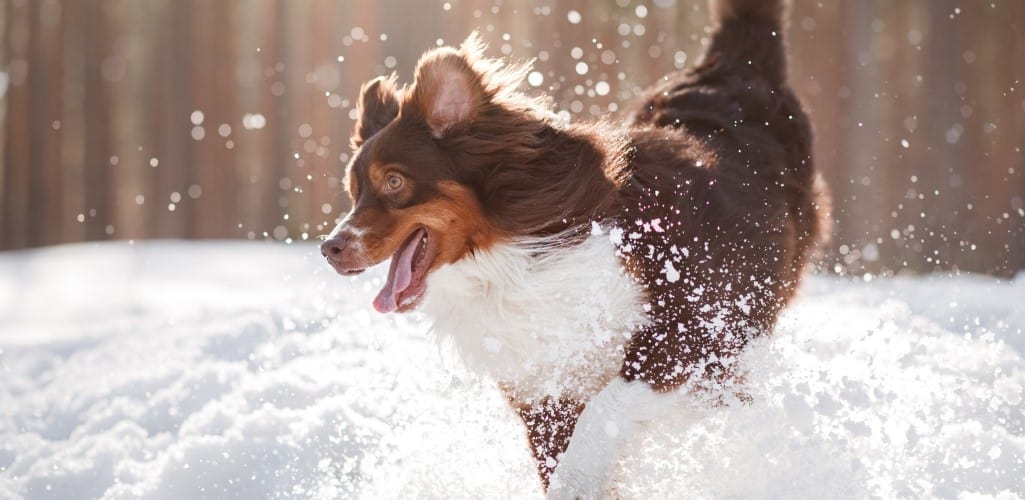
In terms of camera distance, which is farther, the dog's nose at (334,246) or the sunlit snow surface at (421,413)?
the sunlit snow surface at (421,413)

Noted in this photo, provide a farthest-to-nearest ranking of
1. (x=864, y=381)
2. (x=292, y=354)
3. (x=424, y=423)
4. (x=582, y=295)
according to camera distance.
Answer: (x=292, y=354) < (x=864, y=381) < (x=424, y=423) < (x=582, y=295)

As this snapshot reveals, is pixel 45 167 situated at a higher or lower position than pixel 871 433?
higher

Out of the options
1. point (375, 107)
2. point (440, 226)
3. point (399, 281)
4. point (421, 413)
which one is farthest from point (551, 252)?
point (421, 413)

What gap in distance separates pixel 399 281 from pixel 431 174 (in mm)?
334

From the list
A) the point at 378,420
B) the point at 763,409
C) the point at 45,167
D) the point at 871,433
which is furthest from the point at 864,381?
the point at 45,167

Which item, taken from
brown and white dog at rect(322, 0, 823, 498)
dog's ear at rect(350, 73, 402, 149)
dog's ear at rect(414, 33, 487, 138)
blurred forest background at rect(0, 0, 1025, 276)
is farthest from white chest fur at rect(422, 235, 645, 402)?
blurred forest background at rect(0, 0, 1025, 276)

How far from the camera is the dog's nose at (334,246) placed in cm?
285

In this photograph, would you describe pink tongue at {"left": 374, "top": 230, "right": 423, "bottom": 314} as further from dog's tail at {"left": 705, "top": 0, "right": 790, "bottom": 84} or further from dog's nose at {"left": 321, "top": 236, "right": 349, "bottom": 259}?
dog's tail at {"left": 705, "top": 0, "right": 790, "bottom": 84}

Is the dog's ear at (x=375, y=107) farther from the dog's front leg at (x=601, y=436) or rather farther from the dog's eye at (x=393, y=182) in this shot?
the dog's front leg at (x=601, y=436)

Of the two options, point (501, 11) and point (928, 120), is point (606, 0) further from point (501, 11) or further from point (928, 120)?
point (928, 120)

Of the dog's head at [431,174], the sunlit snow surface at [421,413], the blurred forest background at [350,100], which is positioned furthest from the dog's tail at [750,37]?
the blurred forest background at [350,100]

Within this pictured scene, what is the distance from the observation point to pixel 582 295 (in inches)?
117

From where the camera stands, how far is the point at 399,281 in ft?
9.83

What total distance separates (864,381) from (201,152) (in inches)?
287
